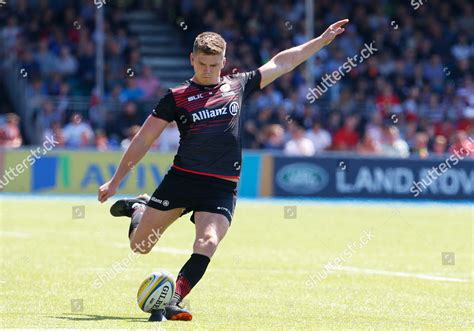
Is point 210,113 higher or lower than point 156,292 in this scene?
higher

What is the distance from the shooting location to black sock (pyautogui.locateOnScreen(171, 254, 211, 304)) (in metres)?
8.16

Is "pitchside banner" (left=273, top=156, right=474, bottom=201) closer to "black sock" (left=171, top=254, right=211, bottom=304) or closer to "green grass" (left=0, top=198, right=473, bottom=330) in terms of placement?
"green grass" (left=0, top=198, right=473, bottom=330)

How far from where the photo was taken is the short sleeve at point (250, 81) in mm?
8727

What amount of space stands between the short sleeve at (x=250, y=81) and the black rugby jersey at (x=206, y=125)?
0.68 ft

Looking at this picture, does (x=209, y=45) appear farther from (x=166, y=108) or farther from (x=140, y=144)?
(x=140, y=144)

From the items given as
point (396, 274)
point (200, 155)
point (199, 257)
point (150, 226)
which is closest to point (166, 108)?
point (200, 155)

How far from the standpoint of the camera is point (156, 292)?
315 inches

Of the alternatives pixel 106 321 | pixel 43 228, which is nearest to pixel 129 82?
pixel 43 228

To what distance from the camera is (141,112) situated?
2705cm

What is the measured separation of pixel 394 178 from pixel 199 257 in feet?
58.8

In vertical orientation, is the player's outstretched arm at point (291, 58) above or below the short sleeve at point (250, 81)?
above

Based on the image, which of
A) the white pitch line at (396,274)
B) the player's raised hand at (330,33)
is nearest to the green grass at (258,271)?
the white pitch line at (396,274)

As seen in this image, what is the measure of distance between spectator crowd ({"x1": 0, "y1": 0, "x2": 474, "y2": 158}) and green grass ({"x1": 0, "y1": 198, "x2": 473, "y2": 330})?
5967mm

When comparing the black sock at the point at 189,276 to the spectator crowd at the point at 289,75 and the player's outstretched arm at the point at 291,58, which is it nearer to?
the player's outstretched arm at the point at 291,58
